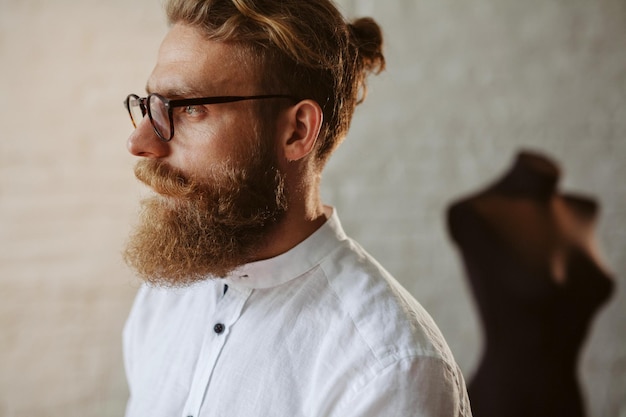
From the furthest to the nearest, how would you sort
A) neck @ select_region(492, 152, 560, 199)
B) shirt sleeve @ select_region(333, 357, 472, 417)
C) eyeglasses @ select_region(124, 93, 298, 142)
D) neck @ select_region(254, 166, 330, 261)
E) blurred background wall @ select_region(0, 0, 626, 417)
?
neck @ select_region(492, 152, 560, 199) → blurred background wall @ select_region(0, 0, 626, 417) → neck @ select_region(254, 166, 330, 261) → eyeglasses @ select_region(124, 93, 298, 142) → shirt sleeve @ select_region(333, 357, 472, 417)

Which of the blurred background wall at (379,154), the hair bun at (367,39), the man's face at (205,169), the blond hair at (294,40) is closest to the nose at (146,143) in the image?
the man's face at (205,169)

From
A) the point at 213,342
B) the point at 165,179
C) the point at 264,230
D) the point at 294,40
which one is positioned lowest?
the point at 213,342

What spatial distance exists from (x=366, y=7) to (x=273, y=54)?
5.12 feet

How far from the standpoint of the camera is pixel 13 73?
212cm

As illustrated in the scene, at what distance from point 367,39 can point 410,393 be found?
0.71 metres

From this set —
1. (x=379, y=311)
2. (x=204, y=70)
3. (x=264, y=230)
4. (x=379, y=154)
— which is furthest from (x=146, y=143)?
(x=379, y=154)

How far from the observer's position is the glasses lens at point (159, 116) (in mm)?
1138

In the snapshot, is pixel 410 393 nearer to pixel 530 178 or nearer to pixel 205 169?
pixel 205 169

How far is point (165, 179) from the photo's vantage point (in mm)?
1143

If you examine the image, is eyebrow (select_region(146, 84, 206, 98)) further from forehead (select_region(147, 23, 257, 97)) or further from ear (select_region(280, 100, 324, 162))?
ear (select_region(280, 100, 324, 162))

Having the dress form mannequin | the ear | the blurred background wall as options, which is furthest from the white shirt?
the dress form mannequin

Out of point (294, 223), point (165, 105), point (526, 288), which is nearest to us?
point (165, 105)

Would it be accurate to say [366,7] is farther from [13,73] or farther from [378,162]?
[13,73]

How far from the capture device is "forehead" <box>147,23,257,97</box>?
3.69 feet
